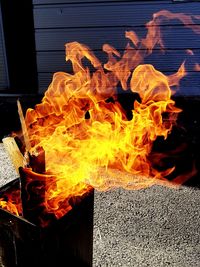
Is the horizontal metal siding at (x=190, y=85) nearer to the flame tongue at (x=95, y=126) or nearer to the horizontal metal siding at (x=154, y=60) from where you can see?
the horizontal metal siding at (x=154, y=60)

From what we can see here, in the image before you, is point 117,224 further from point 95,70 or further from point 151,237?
point 95,70

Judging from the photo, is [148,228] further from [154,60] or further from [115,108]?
[154,60]

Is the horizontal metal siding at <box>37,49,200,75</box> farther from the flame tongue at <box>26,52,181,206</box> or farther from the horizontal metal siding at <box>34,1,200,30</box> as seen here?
the horizontal metal siding at <box>34,1,200,30</box>

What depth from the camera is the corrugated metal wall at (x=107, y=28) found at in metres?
7.34

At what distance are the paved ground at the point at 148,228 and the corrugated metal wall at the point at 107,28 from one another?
4159 mm

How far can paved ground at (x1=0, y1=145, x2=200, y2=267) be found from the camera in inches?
125

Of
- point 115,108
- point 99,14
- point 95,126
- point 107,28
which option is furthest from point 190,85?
point 95,126

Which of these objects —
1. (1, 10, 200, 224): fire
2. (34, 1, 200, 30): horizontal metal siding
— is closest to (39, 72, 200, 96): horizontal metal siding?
(1, 10, 200, 224): fire

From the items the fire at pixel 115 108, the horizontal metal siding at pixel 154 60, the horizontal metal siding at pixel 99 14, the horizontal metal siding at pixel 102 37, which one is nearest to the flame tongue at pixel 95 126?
the fire at pixel 115 108

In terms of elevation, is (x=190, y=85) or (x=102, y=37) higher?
(x=102, y=37)

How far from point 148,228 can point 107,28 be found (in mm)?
5334

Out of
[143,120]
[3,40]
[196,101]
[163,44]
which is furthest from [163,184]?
[3,40]

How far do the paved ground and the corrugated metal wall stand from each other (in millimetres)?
4159

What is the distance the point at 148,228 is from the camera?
358 centimetres
